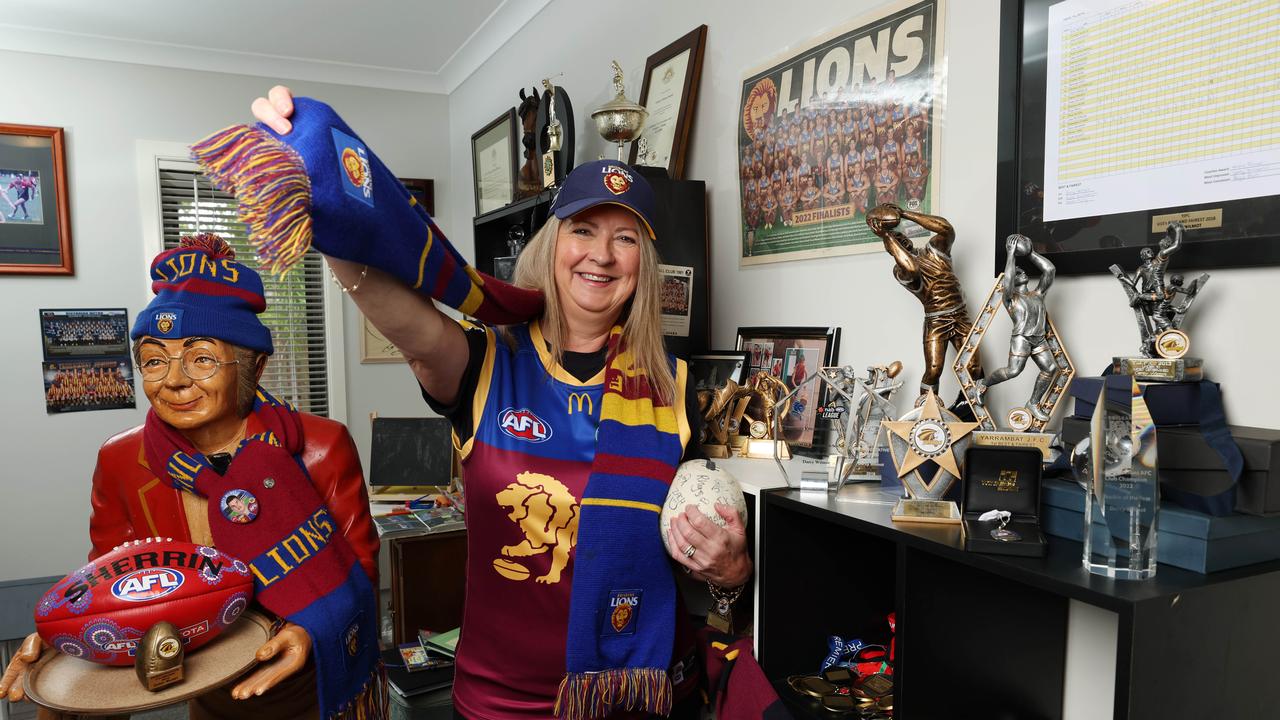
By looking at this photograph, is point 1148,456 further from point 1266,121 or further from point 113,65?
point 113,65

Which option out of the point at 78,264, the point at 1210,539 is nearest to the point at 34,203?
the point at 78,264

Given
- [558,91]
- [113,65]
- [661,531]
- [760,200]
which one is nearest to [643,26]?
[558,91]

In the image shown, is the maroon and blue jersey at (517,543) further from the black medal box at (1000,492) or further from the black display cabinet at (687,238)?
the black display cabinet at (687,238)

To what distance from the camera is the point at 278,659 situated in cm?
142

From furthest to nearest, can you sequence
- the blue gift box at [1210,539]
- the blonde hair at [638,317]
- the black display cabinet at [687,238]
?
the black display cabinet at [687,238] < the blonde hair at [638,317] < the blue gift box at [1210,539]

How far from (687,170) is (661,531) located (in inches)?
54.4

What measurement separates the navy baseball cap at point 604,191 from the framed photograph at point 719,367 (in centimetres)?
59

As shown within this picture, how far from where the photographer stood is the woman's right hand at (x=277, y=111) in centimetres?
85

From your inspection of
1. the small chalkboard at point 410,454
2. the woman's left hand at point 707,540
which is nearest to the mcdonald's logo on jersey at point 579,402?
the woman's left hand at point 707,540

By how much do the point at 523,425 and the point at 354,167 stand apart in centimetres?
64

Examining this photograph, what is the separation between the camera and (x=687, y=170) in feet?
7.93

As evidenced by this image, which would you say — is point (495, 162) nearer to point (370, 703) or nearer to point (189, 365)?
point (189, 365)

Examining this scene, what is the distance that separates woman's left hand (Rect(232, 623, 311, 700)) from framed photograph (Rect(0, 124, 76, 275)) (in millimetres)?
3432

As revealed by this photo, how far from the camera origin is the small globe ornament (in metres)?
1.33
